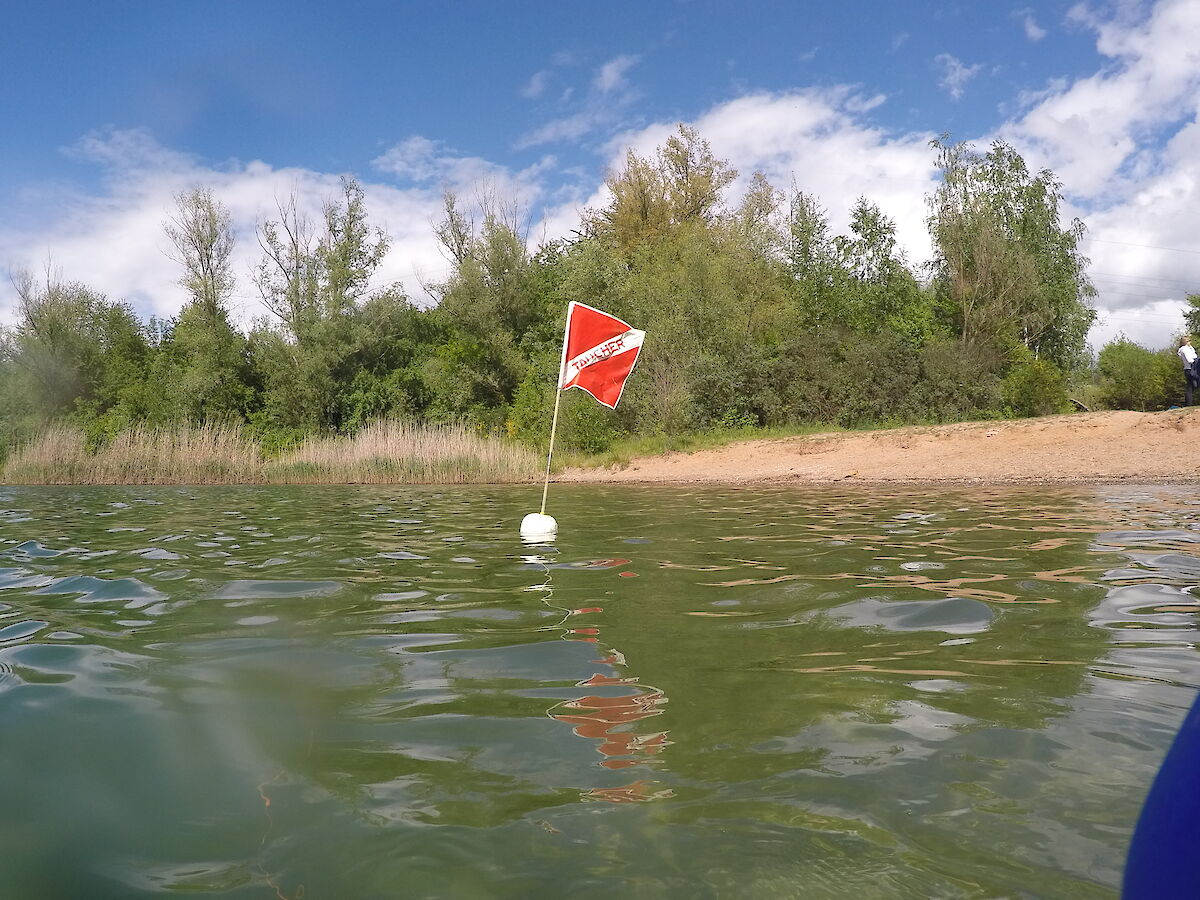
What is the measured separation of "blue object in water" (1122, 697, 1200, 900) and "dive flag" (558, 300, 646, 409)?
26.1ft

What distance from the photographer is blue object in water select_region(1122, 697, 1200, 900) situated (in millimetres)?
985

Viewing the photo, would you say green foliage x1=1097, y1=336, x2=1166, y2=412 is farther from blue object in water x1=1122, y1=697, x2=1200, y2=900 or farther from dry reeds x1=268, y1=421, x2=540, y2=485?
blue object in water x1=1122, y1=697, x2=1200, y2=900

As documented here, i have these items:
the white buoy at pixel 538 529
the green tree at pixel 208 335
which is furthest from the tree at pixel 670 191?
the white buoy at pixel 538 529

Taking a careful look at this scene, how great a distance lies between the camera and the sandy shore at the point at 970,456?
14945 mm

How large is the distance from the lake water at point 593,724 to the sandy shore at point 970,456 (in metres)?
10.2

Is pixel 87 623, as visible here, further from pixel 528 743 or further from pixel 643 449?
pixel 643 449

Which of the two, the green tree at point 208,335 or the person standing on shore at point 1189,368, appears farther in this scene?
the green tree at point 208,335

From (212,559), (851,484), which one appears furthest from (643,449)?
(212,559)

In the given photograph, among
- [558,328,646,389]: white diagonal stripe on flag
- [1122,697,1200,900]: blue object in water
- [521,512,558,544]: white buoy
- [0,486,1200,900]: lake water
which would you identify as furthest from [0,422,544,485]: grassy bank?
[1122,697,1200,900]: blue object in water

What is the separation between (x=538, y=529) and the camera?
26.0 feet

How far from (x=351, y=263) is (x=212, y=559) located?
114 ft

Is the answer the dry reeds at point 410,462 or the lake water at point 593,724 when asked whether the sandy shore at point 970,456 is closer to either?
the dry reeds at point 410,462

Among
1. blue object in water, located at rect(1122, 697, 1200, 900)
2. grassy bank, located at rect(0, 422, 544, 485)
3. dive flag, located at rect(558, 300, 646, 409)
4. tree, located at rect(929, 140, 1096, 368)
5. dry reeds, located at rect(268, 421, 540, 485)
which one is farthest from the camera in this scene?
tree, located at rect(929, 140, 1096, 368)

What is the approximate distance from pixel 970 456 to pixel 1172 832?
18406mm
